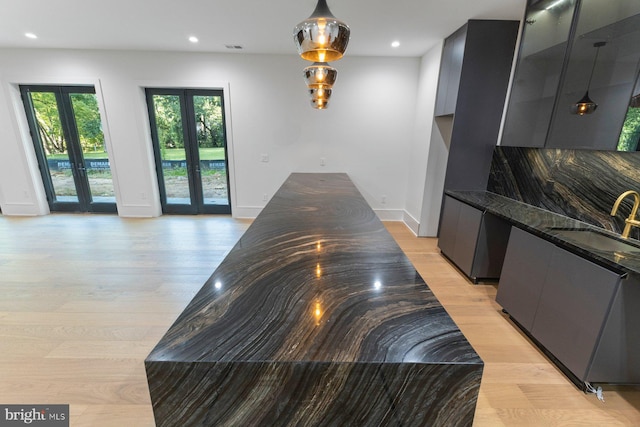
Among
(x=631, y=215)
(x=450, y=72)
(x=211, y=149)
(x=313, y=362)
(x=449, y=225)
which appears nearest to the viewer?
(x=313, y=362)

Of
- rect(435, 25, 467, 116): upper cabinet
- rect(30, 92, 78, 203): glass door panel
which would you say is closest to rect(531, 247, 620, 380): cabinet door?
rect(435, 25, 467, 116): upper cabinet

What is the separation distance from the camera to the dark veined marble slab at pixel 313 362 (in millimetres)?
681

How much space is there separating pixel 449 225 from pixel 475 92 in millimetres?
1576

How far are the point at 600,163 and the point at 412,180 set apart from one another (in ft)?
8.25

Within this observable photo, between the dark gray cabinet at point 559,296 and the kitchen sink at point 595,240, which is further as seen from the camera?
the kitchen sink at point 595,240

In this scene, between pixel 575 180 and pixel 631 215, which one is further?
pixel 575 180

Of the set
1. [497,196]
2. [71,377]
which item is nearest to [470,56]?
[497,196]

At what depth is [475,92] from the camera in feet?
10.3

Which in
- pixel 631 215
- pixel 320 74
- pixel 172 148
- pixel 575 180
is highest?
pixel 320 74

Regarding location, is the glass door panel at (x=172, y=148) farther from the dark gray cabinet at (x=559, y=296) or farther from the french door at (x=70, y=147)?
the dark gray cabinet at (x=559, y=296)

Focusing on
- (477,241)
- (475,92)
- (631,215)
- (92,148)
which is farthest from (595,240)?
(92,148)

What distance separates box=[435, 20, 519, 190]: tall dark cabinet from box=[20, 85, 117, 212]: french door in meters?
5.49

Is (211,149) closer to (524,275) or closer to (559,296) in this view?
(524,275)

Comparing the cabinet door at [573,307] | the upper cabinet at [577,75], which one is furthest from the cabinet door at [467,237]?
the cabinet door at [573,307]
